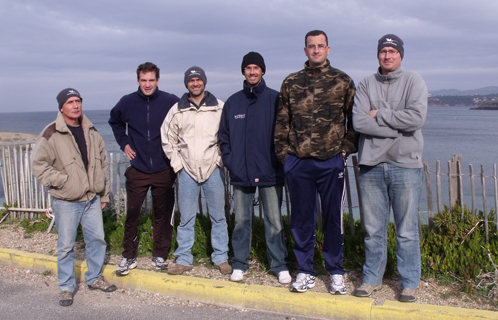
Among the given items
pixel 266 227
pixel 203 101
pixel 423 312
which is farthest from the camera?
pixel 203 101

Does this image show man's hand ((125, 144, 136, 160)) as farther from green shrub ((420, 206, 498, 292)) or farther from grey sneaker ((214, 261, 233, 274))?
green shrub ((420, 206, 498, 292))

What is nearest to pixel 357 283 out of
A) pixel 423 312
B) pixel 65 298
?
pixel 423 312

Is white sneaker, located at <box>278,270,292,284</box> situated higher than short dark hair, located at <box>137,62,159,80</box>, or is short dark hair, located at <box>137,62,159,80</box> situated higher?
short dark hair, located at <box>137,62,159,80</box>

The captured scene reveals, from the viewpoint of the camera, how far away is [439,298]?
428 cm

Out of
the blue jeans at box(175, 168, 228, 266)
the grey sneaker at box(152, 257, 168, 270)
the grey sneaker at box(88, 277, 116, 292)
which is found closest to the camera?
the grey sneaker at box(88, 277, 116, 292)

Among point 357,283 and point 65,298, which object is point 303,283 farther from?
point 65,298

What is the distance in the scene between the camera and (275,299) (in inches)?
175

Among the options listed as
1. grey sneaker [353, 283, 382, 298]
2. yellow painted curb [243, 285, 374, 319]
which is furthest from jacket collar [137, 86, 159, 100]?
grey sneaker [353, 283, 382, 298]

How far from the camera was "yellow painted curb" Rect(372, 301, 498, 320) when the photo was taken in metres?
3.84

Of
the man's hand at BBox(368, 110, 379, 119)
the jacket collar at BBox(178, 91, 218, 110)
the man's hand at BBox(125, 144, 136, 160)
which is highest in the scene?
the jacket collar at BBox(178, 91, 218, 110)

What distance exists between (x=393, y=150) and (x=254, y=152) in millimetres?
1393

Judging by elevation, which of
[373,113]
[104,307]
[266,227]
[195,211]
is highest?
[373,113]

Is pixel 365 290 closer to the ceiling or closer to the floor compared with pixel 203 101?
closer to the floor

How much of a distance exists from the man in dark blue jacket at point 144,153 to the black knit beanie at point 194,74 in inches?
18.6
